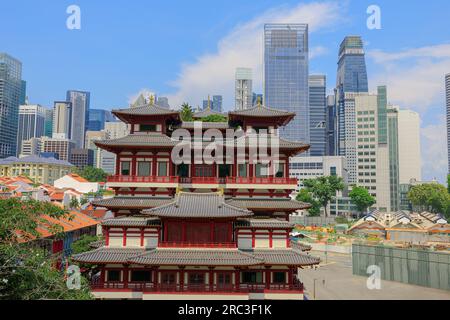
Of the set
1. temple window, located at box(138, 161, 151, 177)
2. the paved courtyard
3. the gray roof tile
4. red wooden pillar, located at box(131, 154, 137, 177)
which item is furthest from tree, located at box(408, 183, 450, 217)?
red wooden pillar, located at box(131, 154, 137, 177)

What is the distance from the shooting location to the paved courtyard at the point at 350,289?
43.3 m

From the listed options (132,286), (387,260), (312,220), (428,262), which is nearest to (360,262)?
(387,260)

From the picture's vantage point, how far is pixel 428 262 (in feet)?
157

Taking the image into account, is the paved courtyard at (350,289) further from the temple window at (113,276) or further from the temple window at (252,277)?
the temple window at (113,276)

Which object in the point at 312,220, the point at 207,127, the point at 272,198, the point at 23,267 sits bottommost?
the point at 312,220

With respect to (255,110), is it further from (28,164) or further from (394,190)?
(394,190)

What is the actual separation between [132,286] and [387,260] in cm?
3954

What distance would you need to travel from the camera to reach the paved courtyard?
43.3m

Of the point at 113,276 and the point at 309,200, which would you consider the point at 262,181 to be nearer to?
the point at 113,276

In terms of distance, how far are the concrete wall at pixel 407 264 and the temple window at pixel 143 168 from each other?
37829 millimetres

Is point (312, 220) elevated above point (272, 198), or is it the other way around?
point (272, 198)
